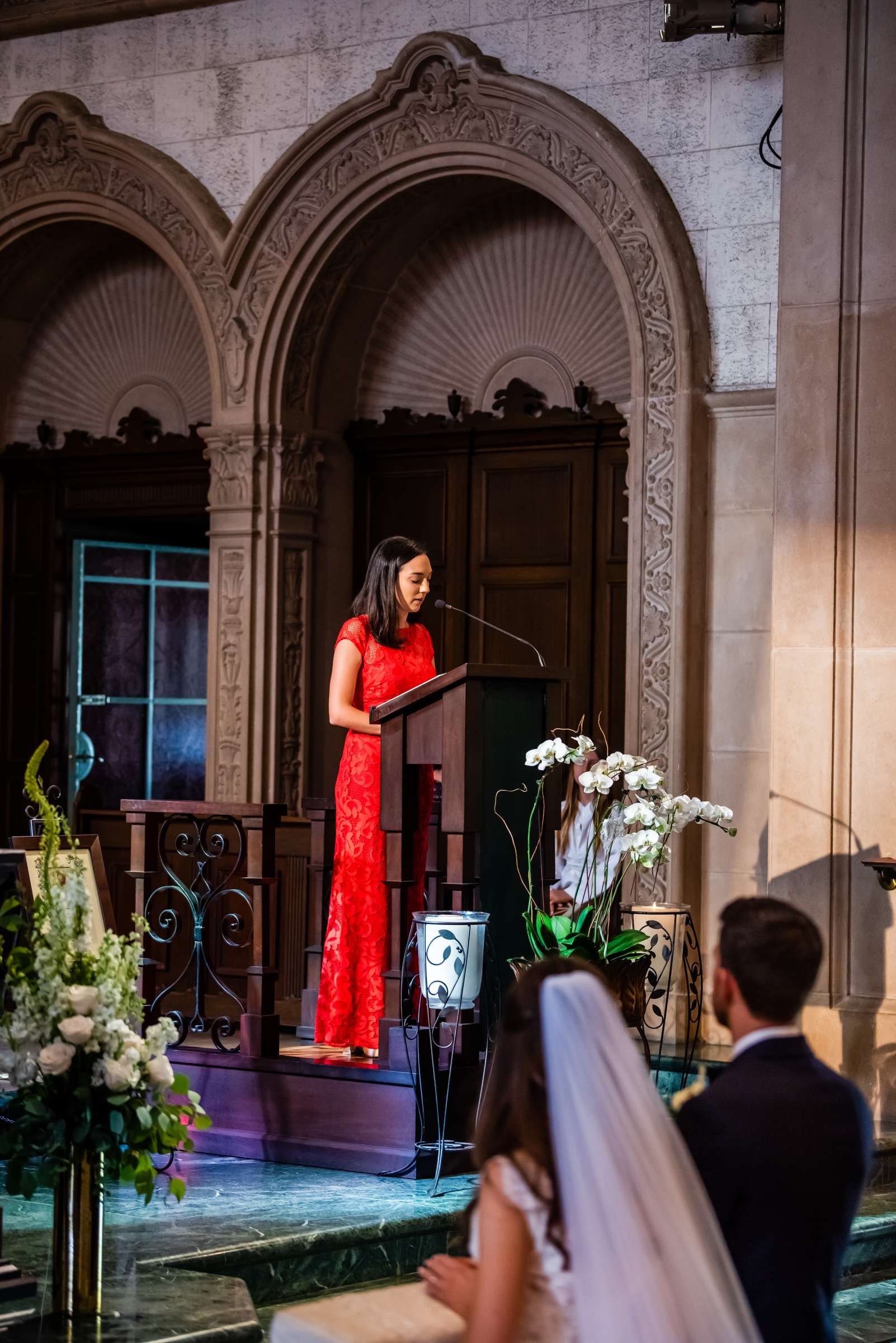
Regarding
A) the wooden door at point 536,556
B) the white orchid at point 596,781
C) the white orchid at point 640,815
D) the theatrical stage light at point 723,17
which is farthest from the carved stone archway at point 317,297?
the white orchid at point 596,781

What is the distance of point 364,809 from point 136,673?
12.1ft

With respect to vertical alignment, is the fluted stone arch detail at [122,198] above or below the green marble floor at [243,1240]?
above

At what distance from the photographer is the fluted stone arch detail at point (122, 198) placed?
26.0 ft

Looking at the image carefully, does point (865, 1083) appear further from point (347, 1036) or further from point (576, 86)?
point (576, 86)

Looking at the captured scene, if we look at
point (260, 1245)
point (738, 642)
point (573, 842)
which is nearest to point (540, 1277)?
point (260, 1245)

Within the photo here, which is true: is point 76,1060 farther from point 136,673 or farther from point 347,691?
point 136,673

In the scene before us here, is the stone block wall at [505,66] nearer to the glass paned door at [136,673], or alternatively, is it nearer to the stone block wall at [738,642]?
the stone block wall at [738,642]

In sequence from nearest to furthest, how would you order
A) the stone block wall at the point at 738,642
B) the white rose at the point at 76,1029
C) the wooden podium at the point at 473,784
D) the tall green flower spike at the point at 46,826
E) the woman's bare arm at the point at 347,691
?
the white rose at the point at 76,1029, the tall green flower spike at the point at 46,826, the wooden podium at the point at 473,784, the woman's bare arm at the point at 347,691, the stone block wall at the point at 738,642

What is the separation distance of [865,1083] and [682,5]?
384cm

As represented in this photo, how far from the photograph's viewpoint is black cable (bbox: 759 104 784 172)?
265 inches

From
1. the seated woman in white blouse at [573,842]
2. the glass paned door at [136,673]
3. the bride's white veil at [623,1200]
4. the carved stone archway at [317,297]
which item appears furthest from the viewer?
the glass paned door at [136,673]

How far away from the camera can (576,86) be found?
23.5ft

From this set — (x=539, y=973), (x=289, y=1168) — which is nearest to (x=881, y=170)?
(x=289, y=1168)

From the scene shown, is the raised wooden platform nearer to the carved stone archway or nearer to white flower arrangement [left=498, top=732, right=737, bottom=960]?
white flower arrangement [left=498, top=732, right=737, bottom=960]
